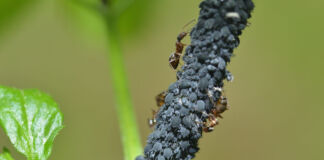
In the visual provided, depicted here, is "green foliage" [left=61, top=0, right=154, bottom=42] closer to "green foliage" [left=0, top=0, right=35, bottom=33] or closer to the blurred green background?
"green foliage" [left=0, top=0, right=35, bottom=33]

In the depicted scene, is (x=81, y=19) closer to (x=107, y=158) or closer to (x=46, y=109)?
(x=46, y=109)

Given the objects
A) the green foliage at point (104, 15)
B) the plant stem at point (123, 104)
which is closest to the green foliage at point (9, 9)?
the green foliage at point (104, 15)

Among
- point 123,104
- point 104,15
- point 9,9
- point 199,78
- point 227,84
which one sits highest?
point 227,84

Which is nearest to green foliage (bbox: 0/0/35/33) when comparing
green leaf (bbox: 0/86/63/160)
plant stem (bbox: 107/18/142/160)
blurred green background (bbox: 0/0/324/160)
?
plant stem (bbox: 107/18/142/160)

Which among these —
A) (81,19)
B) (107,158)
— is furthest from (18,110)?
(107,158)

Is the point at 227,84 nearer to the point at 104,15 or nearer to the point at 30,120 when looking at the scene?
the point at 104,15

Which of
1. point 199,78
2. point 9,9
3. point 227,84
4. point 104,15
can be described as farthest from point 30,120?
point 227,84
